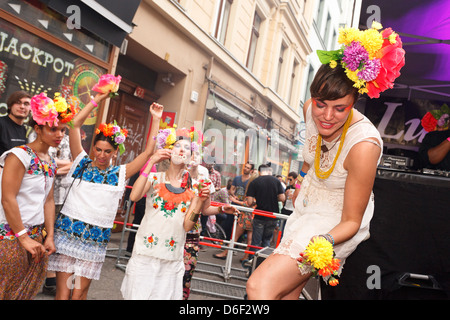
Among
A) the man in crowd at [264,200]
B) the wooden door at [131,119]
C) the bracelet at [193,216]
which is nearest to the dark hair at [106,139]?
the bracelet at [193,216]

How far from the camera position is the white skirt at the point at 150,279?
3391 mm

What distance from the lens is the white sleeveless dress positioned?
6.63ft

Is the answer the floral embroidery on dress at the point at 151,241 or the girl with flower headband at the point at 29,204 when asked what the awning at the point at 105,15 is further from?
the floral embroidery on dress at the point at 151,241

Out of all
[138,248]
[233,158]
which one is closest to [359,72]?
[138,248]

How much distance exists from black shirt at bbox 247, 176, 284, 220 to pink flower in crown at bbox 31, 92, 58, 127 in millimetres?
5644

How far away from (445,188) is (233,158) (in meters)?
11.1

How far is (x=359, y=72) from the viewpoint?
1.96 metres

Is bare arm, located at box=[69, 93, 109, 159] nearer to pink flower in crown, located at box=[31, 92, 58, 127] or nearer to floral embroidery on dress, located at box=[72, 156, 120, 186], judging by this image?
floral embroidery on dress, located at box=[72, 156, 120, 186]

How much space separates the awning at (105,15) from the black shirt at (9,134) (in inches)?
91.0

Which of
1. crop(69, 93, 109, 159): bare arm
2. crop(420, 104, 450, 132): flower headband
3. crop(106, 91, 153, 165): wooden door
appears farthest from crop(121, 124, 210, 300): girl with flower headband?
crop(106, 91, 153, 165): wooden door

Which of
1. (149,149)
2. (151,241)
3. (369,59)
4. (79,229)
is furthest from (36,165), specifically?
(369,59)

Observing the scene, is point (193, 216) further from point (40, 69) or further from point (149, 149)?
point (40, 69)

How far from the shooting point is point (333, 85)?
202 cm

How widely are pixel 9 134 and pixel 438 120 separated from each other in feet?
15.2
